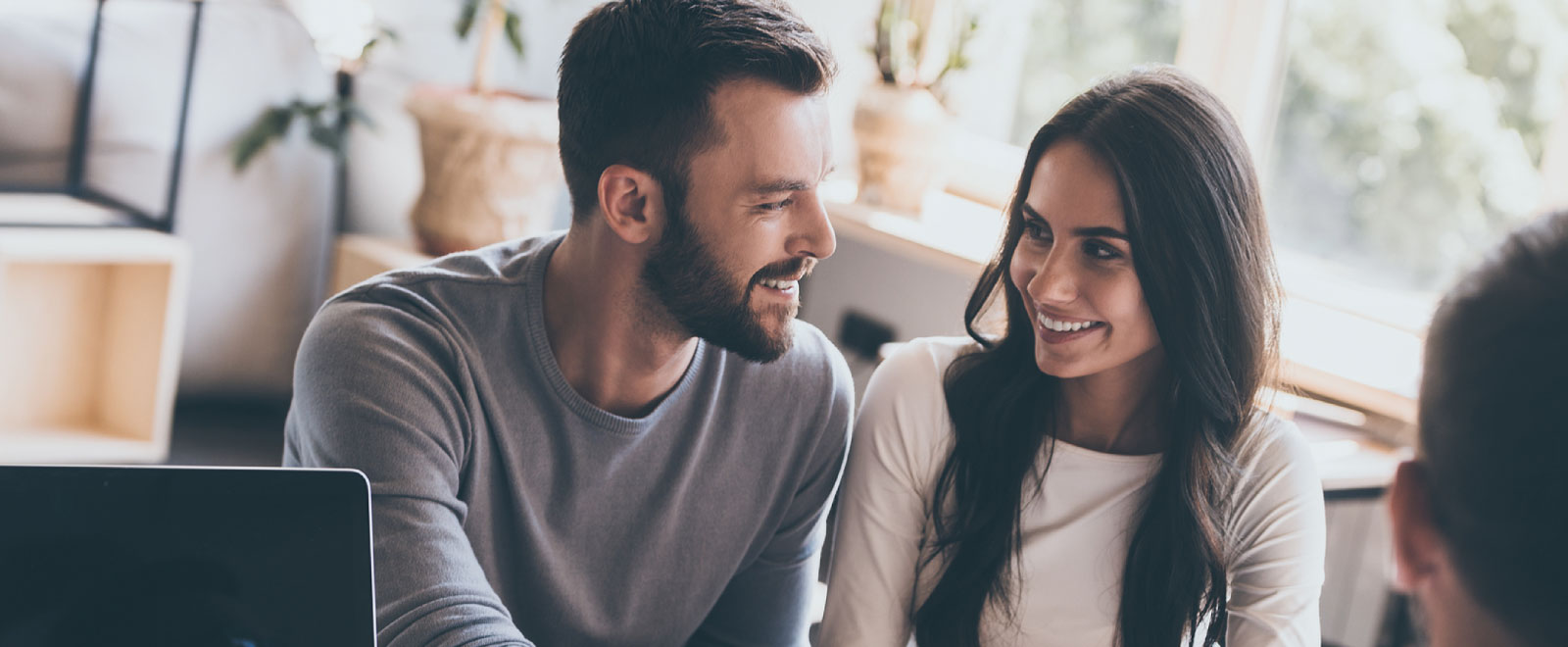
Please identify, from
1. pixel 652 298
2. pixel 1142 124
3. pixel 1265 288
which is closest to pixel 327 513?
pixel 652 298

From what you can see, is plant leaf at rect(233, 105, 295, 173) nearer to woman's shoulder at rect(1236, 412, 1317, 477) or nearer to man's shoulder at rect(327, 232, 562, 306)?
man's shoulder at rect(327, 232, 562, 306)

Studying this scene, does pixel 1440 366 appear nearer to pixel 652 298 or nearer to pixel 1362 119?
pixel 652 298

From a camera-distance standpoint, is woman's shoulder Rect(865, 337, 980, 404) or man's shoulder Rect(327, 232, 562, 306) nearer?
man's shoulder Rect(327, 232, 562, 306)

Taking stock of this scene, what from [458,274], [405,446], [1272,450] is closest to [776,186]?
[458,274]

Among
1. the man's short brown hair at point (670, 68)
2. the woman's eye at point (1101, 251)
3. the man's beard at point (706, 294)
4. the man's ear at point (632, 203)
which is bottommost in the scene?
the man's beard at point (706, 294)

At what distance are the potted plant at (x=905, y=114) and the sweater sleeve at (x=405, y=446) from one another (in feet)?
6.08

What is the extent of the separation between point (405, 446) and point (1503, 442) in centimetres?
84

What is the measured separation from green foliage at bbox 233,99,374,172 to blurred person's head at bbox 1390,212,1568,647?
285cm

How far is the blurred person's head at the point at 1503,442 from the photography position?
55 cm

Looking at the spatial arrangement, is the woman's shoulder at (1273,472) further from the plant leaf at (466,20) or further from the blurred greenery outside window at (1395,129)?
the plant leaf at (466,20)

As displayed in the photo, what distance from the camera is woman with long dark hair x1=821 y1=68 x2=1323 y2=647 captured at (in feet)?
4.36

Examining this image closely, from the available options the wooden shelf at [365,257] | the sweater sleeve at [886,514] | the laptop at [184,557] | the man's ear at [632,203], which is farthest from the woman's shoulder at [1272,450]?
the wooden shelf at [365,257]

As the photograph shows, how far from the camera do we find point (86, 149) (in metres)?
2.88

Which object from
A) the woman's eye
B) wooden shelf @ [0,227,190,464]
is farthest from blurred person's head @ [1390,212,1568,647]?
wooden shelf @ [0,227,190,464]
